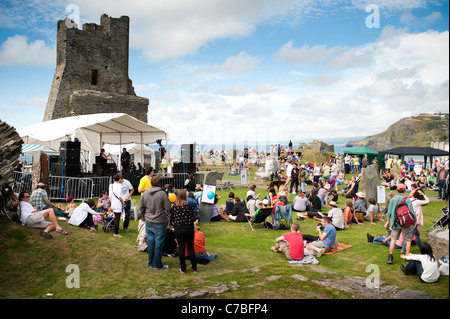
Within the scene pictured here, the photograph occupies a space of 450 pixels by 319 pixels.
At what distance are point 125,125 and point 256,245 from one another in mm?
13679

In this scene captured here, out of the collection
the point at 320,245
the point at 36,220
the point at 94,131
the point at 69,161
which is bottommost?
the point at 320,245

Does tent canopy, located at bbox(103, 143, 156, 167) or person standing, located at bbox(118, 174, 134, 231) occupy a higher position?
tent canopy, located at bbox(103, 143, 156, 167)

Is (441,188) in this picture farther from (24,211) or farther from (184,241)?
(24,211)

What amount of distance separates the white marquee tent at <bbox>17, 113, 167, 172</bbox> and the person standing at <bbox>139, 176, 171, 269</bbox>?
1146 cm

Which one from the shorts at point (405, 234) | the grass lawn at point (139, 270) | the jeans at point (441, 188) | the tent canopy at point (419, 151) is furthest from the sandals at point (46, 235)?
the tent canopy at point (419, 151)

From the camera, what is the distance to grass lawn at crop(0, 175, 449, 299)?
18.1ft

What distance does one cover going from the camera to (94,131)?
2100 cm

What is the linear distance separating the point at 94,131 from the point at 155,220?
52.3 ft

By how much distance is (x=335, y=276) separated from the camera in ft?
21.2

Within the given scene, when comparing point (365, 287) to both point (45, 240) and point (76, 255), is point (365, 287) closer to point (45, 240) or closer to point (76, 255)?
point (76, 255)

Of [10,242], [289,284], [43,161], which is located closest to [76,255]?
[10,242]

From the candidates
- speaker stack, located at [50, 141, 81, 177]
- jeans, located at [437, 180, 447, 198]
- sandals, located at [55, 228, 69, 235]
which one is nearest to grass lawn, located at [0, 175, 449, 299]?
sandals, located at [55, 228, 69, 235]

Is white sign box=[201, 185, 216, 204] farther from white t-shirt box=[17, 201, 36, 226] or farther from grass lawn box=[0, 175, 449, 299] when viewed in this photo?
white t-shirt box=[17, 201, 36, 226]

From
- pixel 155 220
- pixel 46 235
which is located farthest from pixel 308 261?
pixel 46 235
